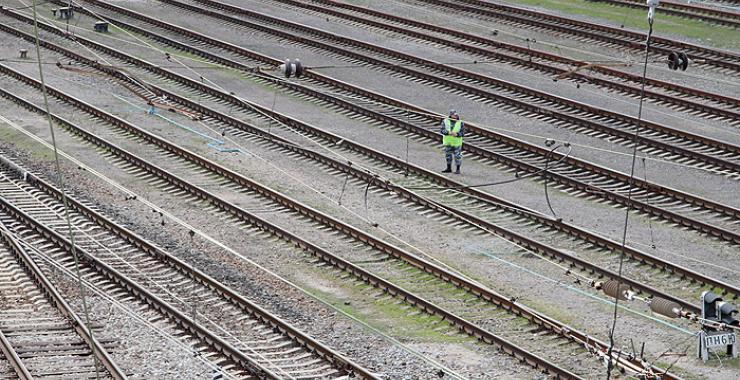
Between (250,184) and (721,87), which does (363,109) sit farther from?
(721,87)

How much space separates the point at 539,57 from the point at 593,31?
136 inches

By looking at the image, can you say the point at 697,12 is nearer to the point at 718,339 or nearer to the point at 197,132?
the point at 197,132

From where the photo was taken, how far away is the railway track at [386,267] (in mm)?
18219

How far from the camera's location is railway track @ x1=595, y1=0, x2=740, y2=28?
3975 cm

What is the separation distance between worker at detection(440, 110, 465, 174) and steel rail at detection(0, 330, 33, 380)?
11.3 m

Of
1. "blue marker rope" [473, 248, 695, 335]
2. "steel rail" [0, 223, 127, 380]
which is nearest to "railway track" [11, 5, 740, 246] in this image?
"blue marker rope" [473, 248, 695, 335]

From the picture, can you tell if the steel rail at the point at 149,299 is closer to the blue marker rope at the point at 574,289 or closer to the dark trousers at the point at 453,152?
the blue marker rope at the point at 574,289

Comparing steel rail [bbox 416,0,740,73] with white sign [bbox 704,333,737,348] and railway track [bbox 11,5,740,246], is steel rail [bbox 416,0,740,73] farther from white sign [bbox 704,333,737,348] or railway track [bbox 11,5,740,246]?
white sign [bbox 704,333,737,348]

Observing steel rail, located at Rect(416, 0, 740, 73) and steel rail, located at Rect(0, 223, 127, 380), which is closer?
steel rail, located at Rect(0, 223, 127, 380)

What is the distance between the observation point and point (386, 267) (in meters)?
21.5

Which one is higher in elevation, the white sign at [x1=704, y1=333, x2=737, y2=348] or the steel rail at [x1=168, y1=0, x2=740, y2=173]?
the white sign at [x1=704, y1=333, x2=737, y2=348]

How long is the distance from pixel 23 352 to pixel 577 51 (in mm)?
23407

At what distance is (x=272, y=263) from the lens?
21609 mm

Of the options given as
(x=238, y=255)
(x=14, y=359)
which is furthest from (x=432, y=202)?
(x=14, y=359)
